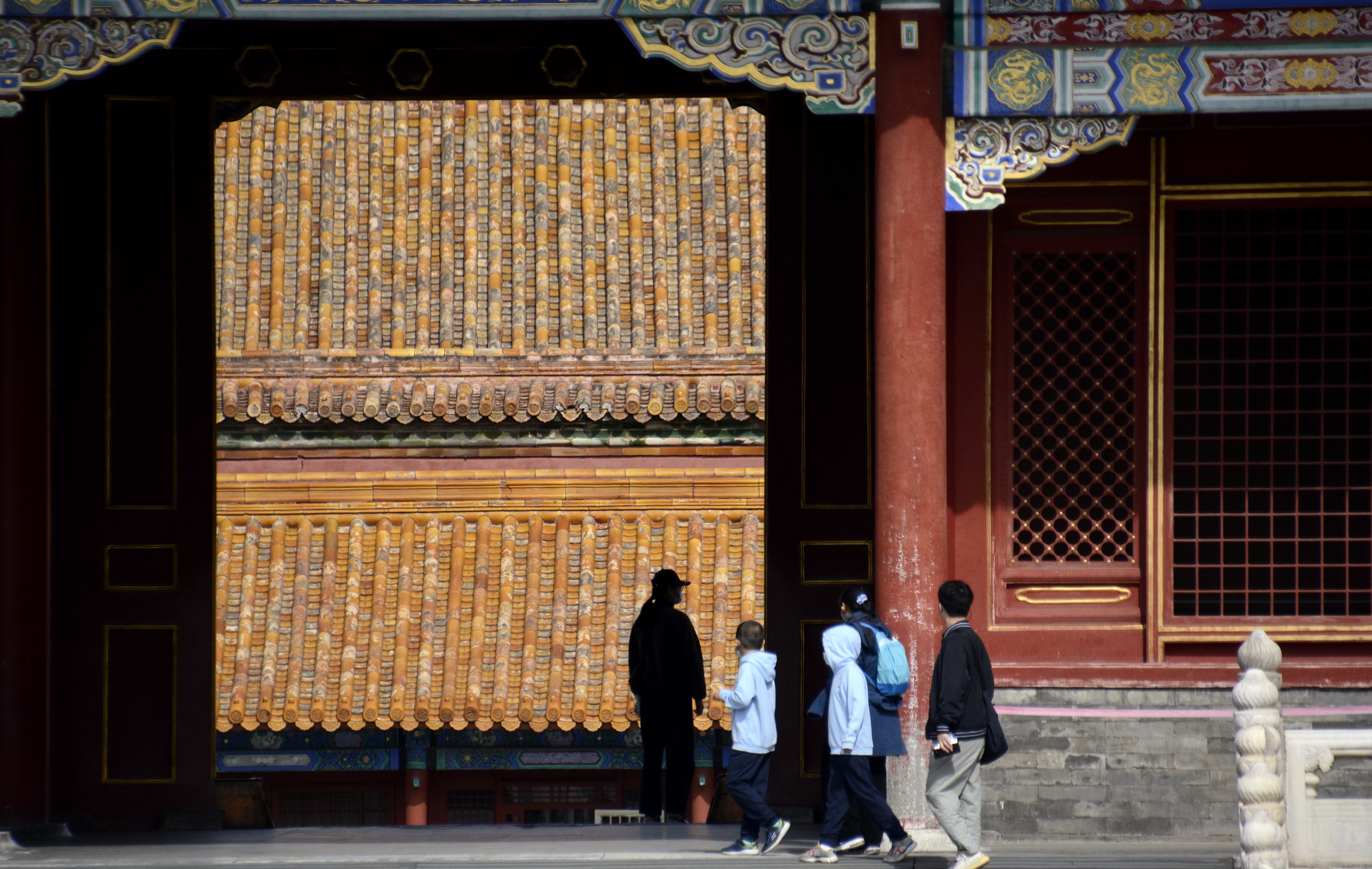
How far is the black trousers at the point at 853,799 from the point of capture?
27.8 ft

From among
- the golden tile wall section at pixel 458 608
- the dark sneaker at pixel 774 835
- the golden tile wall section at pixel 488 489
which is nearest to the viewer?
the dark sneaker at pixel 774 835

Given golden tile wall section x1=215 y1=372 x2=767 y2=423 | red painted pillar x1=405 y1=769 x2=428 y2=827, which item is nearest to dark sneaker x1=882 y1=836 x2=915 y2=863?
red painted pillar x1=405 y1=769 x2=428 y2=827

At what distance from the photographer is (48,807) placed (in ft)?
33.4

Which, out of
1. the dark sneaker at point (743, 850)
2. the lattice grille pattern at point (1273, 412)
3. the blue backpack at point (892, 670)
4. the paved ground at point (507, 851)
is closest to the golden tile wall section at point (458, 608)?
the paved ground at point (507, 851)

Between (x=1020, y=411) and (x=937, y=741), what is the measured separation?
2698mm

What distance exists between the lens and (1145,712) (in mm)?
9664

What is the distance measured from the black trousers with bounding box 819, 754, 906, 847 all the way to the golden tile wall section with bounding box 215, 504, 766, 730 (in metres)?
6.86

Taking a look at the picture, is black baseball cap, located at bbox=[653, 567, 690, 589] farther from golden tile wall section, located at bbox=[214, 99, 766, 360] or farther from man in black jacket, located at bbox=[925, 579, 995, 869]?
golden tile wall section, located at bbox=[214, 99, 766, 360]

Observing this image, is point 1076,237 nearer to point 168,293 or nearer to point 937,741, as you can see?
point 937,741

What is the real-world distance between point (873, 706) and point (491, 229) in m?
11.1

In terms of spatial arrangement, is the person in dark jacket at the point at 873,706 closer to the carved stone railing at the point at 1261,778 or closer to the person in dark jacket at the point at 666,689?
the carved stone railing at the point at 1261,778

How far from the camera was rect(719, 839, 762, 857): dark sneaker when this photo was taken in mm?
8812

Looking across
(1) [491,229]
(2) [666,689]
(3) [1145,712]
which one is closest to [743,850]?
(2) [666,689]

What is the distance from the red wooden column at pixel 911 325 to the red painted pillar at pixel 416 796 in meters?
8.24
